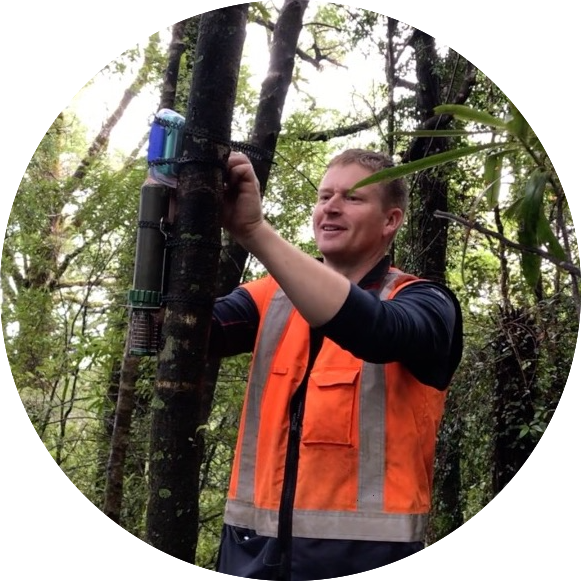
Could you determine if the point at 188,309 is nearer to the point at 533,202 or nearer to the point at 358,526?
the point at 358,526

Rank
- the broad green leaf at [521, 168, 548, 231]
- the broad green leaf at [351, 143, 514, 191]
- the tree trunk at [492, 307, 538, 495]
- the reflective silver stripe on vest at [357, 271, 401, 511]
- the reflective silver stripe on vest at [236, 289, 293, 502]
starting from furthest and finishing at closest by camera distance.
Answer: the tree trunk at [492, 307, 538, 495] < the reflective silver stripe on vest at [236, 289, 293, 502] < the reflective silver stripe on vest at [357, 271, 401, 511] < the broad green leaf at [521, 168, 548, 231] < the broad green leaf at [351, 143, 514, 191]

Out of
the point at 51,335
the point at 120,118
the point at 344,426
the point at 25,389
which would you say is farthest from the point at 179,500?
the point at 120,118

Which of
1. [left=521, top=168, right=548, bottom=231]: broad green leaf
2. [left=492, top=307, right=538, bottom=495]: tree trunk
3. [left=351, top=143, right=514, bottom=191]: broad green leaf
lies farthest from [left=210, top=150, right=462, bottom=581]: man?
[left=492, top=307, right=538, bottom=495]: tree trunk

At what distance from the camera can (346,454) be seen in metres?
1.78

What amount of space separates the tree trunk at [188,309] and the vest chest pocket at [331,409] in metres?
0.33

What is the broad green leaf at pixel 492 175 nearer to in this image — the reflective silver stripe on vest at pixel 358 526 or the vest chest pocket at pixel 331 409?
the vest chest pocket at pixel 331 409

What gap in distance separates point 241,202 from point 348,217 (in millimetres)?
466

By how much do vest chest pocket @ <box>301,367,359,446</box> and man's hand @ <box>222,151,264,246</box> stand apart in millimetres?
477

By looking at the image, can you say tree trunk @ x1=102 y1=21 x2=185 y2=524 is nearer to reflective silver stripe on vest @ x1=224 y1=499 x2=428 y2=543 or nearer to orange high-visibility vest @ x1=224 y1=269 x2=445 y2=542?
orange high-visibility vest @ x1=224 y1=269 x2=445 y2=542

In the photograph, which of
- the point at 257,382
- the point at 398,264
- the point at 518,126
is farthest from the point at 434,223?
the point at 518,126

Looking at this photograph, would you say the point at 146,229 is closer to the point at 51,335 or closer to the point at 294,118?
the point at 294,118

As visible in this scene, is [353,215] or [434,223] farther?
[434,223]

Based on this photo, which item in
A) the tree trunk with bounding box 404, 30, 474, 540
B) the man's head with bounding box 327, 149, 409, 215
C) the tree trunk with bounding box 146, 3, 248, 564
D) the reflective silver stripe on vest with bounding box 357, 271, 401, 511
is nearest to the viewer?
the tree trunk with bounding box 146, 3, 248, 564

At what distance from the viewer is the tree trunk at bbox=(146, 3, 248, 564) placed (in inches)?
64.9
